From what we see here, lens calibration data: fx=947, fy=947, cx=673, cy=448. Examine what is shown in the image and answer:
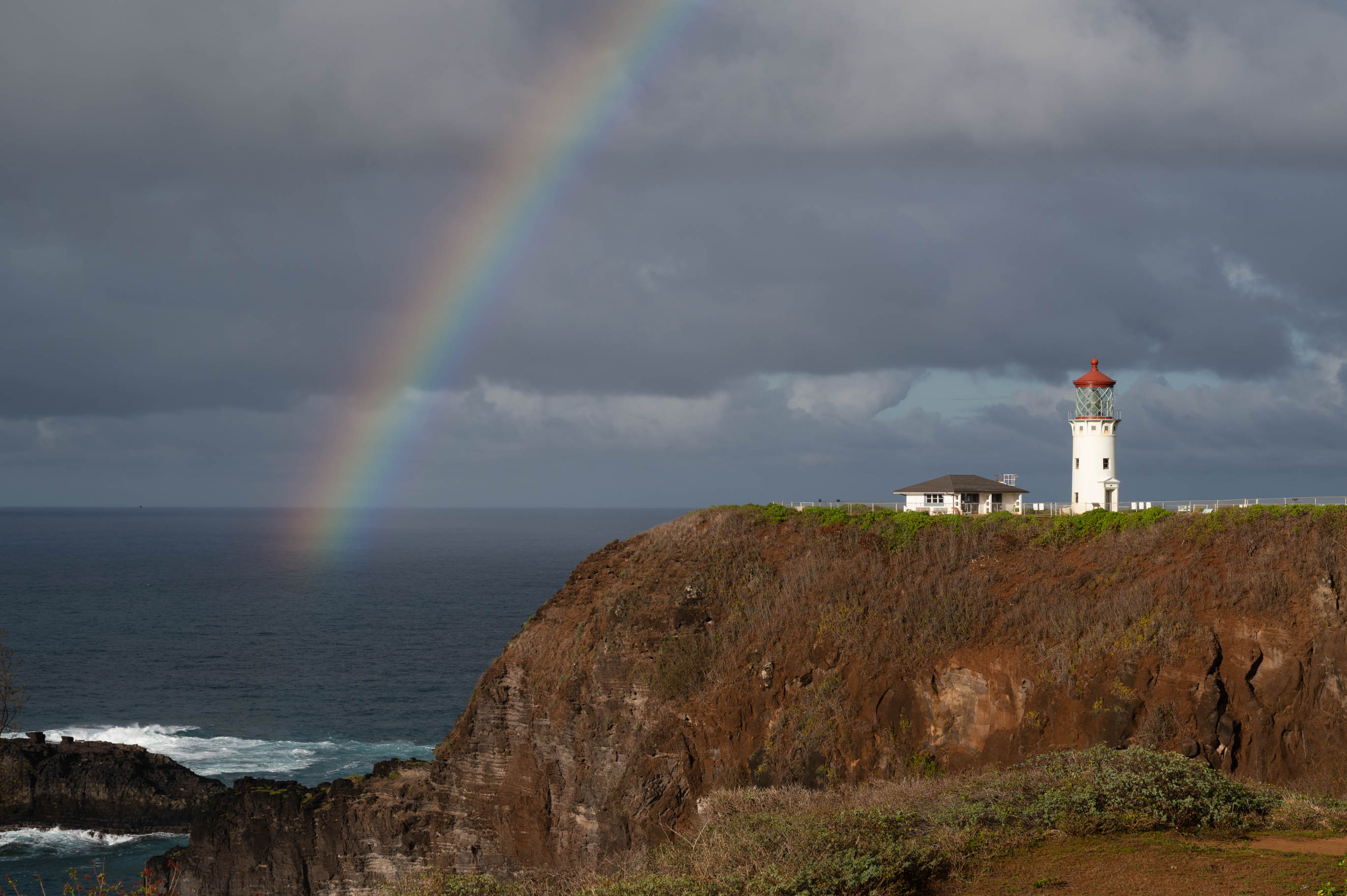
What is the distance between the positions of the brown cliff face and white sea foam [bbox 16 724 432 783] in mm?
A: 15584

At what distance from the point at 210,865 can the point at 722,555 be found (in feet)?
86.7

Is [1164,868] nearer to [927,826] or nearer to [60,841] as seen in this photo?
[927,826]

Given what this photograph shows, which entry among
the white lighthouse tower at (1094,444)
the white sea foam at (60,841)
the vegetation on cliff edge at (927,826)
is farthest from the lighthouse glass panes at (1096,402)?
the white sea foam at (60,841)

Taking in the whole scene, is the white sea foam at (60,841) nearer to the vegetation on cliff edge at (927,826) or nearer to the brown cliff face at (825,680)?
the brown cliff face at (825,680)

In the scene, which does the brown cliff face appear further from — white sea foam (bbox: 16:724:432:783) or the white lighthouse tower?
white sea foam (bbox: 16:724:432:783)

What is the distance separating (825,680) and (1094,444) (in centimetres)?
2016

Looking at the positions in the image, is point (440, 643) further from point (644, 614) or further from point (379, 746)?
point (644, 614)

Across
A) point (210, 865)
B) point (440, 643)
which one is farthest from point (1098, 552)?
point (440, 643)

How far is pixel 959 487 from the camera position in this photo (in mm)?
46562

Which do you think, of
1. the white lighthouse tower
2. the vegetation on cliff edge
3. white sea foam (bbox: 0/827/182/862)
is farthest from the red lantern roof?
white sea foam (bbox: 0/827/182/862)

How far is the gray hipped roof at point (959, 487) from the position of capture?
152ft

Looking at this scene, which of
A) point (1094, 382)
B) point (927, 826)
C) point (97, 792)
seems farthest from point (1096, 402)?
point (97, 792)

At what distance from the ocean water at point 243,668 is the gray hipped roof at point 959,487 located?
115 ft

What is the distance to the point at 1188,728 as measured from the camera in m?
29.8
